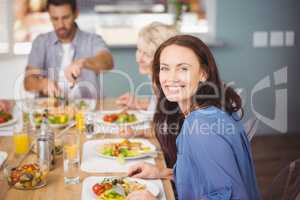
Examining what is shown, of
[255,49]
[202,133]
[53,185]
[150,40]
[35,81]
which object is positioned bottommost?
[53,185]

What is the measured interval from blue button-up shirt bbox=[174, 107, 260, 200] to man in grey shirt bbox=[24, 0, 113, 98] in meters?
2.29

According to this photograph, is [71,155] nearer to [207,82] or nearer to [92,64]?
[207,82]

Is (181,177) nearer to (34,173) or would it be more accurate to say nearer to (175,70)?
(175,70)

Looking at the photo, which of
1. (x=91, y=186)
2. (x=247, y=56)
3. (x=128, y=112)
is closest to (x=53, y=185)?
(x=91, y=186)

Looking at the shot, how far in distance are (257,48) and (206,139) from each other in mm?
3110

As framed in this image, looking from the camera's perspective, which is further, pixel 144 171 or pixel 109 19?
pixel 109 19

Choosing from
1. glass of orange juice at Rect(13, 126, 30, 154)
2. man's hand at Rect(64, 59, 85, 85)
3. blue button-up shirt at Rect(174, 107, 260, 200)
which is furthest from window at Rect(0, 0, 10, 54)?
blue button-up shirt at Rect(174, 107, 260, 200)

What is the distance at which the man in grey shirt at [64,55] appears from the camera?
13.3 ft

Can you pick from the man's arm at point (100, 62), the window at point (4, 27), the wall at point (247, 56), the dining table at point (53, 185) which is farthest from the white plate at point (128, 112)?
the window at point (4, 27)

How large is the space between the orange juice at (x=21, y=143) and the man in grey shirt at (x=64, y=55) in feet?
5.42

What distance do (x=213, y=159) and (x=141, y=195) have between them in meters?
0.25

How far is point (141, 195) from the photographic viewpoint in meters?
1.70

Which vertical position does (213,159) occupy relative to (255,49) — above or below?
below

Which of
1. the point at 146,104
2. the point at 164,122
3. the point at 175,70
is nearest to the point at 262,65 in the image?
the point at 146,104
